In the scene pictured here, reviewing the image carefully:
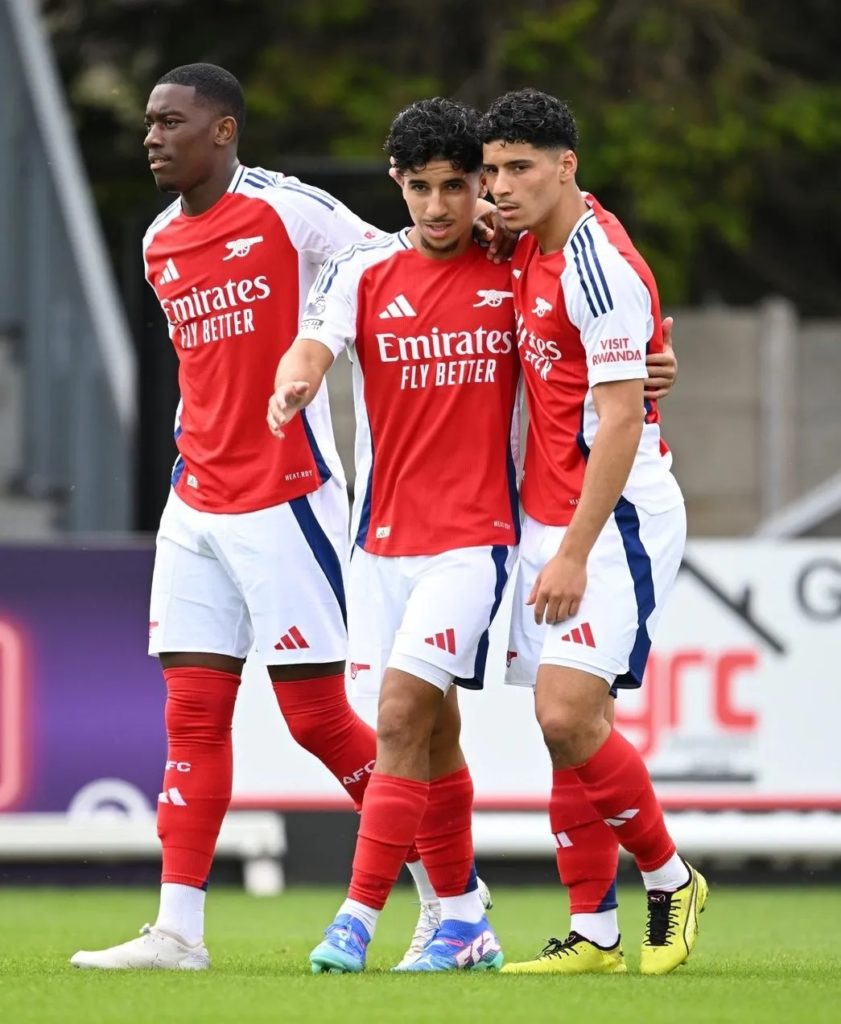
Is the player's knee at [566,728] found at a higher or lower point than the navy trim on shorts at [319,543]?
lower

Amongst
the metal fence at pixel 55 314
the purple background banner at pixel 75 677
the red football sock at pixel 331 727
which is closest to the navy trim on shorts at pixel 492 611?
the red football sock at pixel 331 727

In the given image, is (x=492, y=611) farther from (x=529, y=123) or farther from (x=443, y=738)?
(x=529, y=123)

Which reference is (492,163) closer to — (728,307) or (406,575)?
(406,575)

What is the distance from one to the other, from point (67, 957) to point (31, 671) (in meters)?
3.07

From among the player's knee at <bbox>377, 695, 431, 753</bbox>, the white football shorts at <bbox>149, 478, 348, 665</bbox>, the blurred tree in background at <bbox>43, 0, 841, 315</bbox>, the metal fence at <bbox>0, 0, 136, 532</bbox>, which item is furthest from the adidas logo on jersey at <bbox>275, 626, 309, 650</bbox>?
the blurred tree in background at <bbox>43, 0, 841, 315</bbox>

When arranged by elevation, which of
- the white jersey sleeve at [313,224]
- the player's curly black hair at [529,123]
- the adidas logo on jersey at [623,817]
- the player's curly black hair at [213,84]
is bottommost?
the adidas logo on jersey at [623,817]

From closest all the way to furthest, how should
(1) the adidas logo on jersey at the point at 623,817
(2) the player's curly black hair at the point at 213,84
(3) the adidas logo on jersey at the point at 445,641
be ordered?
1. (3) the adidas logo on jersey at the point at 445,641
2. (1) the adidas logo on jersey at the point at 623,817
3. (2) the player's curly black hair at the point at 213,84

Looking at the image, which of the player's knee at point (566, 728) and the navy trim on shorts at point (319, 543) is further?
the navy trim on shorts at point (319, 543)

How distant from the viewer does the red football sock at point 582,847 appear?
614 centimetres

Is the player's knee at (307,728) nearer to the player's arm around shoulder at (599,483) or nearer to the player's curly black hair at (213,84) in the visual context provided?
the player's arm around shoulder at (599,483)

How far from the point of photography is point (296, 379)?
18.9ft

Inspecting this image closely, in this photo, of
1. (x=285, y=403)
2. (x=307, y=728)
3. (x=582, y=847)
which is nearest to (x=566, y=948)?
(x=582, y=847)

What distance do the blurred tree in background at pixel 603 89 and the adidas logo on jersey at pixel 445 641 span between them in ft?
39.5

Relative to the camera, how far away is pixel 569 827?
6.20 metres
